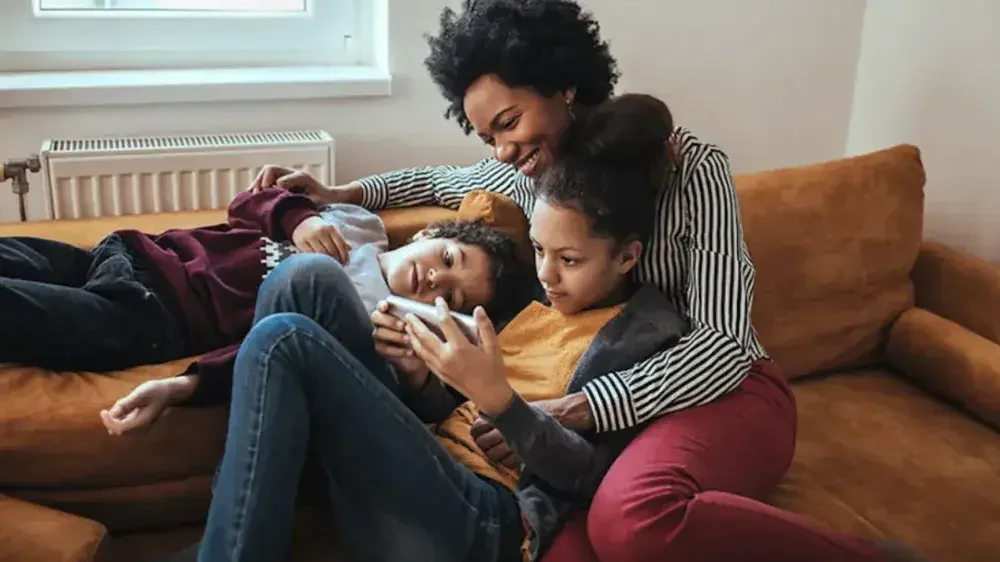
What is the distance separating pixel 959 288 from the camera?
226 cm

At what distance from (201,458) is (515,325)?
56 cm

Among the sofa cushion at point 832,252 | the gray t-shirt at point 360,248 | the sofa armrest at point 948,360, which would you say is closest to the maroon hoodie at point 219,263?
the gray t-shirt at point 360,248

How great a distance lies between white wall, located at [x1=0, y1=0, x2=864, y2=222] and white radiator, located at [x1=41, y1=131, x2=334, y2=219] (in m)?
0.06

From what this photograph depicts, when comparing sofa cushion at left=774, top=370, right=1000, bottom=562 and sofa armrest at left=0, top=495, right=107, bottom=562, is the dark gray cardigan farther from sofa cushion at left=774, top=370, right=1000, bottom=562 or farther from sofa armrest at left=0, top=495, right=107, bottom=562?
sofa armrest at left=0, top=495, right=107, bottom=562

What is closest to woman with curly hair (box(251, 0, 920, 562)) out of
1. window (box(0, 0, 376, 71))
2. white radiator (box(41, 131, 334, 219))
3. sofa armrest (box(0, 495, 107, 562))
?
sofa armrest (box(0, 495, 107, 562))

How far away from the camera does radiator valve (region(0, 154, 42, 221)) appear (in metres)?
2.16

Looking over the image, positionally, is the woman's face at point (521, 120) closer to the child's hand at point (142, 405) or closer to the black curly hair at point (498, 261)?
the black curly hair at point (498, 261)

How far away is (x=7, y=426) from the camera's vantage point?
5.21 feet

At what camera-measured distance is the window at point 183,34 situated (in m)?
2.44

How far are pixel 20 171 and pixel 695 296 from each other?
4.69 ft

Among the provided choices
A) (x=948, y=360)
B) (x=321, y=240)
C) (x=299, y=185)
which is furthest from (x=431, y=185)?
(x=948, y=360)

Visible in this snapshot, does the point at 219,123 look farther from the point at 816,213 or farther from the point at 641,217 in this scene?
the point at 816,213

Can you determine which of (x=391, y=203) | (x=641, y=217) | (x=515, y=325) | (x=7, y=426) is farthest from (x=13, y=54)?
(x=641, y=217)

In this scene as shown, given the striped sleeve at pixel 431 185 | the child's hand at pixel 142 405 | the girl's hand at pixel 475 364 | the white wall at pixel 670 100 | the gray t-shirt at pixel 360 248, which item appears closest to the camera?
the girl's hand at pixel 475 364
